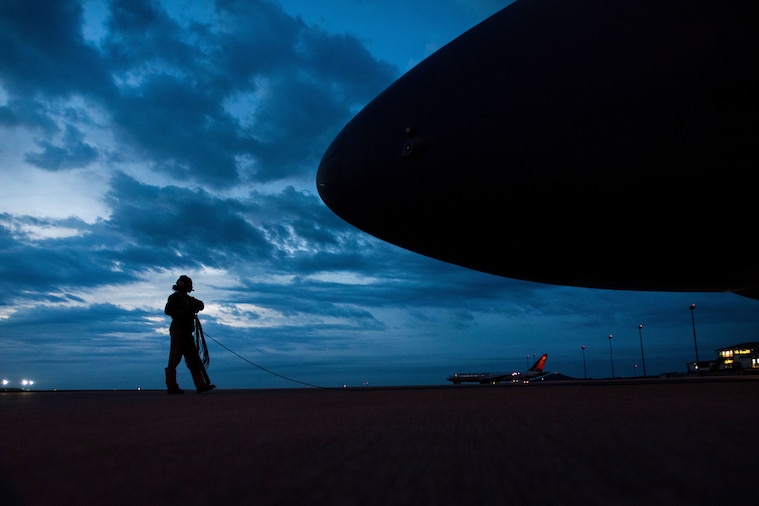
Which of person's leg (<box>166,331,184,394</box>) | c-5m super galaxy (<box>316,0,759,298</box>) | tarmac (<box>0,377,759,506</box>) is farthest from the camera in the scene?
person's leg (<box>166,331,184,394</box>)

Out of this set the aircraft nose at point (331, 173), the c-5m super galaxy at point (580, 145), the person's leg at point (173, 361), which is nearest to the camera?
the c-5m super galaxy at point (580, 145)

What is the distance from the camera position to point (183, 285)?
8180mm

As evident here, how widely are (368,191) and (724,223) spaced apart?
13.7ft

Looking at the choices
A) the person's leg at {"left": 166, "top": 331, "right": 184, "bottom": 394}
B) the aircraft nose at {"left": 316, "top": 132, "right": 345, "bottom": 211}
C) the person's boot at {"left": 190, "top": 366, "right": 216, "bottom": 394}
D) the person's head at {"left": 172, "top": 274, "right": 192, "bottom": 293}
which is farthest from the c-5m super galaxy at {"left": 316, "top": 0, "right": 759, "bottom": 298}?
the person's boot at {"left": 190, "top": 366, "right": 216, "bottom": 394}

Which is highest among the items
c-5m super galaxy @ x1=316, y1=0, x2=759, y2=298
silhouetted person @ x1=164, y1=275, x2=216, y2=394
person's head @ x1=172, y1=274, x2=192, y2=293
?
c-5m super galaxy @ x1=316, y1=0, x2=759, y2=298

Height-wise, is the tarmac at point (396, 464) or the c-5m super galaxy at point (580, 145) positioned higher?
the c-5m super galaxy at point (580, 145)

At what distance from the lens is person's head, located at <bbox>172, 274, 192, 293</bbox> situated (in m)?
8.06

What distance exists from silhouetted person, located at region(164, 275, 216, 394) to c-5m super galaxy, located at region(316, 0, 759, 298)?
114 inches

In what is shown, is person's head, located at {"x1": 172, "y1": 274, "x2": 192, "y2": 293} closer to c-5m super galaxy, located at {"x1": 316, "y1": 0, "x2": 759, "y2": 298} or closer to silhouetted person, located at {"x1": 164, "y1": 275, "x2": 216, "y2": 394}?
silhouetted person, located at {"x1": 164, "y1": 275, "x2": 216, "y2": 394}

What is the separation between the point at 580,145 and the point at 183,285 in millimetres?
6001

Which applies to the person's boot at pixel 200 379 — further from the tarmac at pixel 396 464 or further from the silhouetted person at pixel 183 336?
the tarmac at pixel 396 464

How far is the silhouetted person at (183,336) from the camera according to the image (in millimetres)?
7895

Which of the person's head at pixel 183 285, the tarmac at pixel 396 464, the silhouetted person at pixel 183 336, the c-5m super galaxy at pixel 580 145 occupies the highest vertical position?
the c-5m super galaxy at pixel 580 145

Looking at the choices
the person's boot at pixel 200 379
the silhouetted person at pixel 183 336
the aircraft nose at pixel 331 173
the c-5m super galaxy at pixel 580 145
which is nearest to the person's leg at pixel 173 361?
the silhouetted person at pixel 183 336
